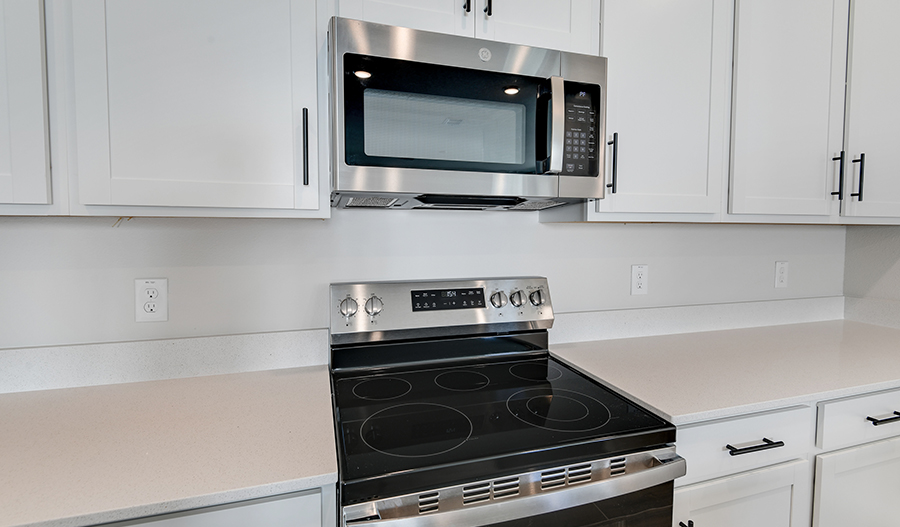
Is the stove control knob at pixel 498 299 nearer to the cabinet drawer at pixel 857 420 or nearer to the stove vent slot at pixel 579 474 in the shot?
the stove vent slot at pixel 579 474

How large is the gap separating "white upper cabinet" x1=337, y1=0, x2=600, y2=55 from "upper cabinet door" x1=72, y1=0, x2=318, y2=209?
178mm

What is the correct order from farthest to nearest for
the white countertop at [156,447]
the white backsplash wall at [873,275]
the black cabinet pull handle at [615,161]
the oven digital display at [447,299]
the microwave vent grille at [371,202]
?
the white backsplash wall at [873,275] < the oven digital display at [447,299] < the black cabinet pull handle at [615,161] < the microwave vent grille at [371,202] < the white countertop at [156,447]

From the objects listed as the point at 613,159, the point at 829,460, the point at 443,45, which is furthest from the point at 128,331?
the point at 829,460

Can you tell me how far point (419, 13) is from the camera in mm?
1131

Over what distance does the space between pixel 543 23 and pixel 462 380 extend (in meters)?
1.02

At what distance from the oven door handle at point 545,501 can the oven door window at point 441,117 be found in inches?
28.5

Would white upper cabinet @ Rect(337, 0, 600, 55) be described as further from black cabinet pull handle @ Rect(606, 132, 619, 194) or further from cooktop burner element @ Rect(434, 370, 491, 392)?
cooktop burner element @ Rect(434, 370, 491, 392)

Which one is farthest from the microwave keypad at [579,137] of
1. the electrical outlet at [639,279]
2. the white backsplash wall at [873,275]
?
the white backsplash wall at [873,275]

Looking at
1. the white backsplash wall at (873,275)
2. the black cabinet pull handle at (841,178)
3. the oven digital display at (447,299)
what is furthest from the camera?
the white backsplash wall at (873,275)

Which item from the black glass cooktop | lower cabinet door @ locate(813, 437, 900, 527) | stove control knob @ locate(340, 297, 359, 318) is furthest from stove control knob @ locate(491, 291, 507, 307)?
lower cabinet door @ locate(813, 437, 900, 527)

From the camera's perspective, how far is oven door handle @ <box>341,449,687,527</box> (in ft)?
2.55

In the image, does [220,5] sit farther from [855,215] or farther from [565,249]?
[855,215]

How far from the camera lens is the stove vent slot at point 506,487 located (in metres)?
0.84

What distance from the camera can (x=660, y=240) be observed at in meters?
1.75
